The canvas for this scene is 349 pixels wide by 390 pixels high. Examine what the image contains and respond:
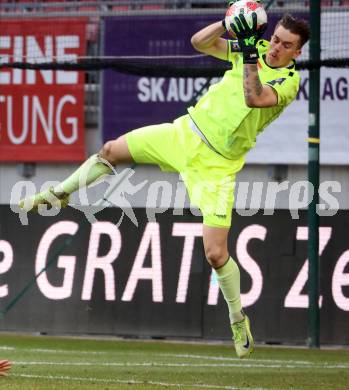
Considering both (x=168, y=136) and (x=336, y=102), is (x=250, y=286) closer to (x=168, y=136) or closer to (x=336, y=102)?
(x=336, y=102)

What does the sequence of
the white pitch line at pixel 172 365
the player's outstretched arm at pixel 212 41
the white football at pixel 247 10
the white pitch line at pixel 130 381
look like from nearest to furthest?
the white football at pixel 247 10 < the white pitch line at pixel 130 381 < the player's outstretched arm at pixel 212 41 < the white pitch line at pixel 172 365

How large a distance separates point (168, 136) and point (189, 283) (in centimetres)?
459

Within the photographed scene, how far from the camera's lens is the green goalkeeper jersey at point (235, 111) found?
9188mm

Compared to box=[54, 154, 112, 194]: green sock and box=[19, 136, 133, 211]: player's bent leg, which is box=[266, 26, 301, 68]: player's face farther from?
box=[54, 154, 112, 194]: green sock

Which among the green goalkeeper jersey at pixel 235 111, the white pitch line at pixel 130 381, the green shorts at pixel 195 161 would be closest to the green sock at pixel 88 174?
the green shorts at pixel 195 161

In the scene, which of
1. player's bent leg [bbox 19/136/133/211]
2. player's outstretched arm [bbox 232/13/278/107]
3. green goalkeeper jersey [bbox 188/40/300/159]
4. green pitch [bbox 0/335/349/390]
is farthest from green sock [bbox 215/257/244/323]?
player's outstretched arm [bbox 232/13/278/107]

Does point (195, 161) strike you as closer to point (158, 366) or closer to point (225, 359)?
point (158, 366)

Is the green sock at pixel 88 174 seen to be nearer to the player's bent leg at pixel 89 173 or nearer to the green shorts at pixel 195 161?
the player's bent leg at pixel 89 173

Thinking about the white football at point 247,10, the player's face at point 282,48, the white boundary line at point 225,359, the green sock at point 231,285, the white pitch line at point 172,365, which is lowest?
the white boundary line at point 225,359

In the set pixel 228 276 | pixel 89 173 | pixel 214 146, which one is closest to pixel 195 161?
pixel 214 146

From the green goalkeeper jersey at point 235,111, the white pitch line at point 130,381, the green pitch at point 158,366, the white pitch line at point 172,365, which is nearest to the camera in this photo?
the white pitch line at point 130,381

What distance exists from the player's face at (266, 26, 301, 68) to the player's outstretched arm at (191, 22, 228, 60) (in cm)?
40

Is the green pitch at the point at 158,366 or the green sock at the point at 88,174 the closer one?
the green pitch at the point at 158,366

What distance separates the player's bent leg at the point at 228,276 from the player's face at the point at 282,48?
1300 mm
